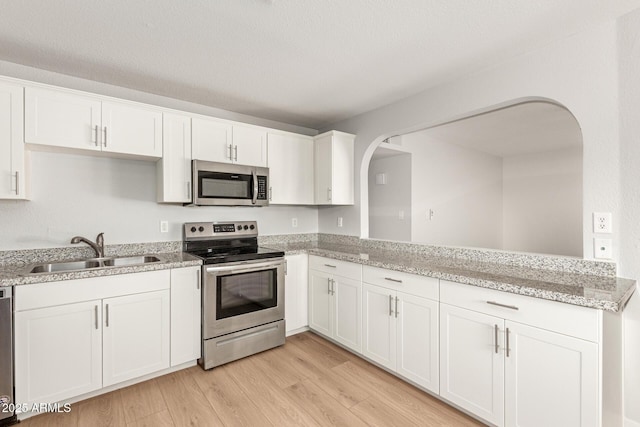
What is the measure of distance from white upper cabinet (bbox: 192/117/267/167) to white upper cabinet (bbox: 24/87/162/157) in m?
0.33

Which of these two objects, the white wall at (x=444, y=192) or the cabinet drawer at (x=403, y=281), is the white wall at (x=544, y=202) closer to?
the white wall at (x=444, y=192)

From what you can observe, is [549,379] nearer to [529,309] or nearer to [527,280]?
[529,309]

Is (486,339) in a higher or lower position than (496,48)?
lower

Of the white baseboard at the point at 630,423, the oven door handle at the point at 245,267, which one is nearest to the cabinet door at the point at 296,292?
the oven door handle at the point at 245,267

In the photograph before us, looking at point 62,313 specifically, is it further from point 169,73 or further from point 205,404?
point 169,73

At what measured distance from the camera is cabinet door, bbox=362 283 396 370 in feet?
7.66

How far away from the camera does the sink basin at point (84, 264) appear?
87.2 inches

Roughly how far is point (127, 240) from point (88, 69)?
141 cm

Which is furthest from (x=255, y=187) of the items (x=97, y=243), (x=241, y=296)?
(x=97, y=243)

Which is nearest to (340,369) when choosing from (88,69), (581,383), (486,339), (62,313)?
(486,339)

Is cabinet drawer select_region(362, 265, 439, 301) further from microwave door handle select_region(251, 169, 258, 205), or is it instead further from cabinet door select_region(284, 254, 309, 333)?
microwave door handle select_region(251, 169, 258, 205)

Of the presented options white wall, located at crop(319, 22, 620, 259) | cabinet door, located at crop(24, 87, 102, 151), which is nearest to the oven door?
cabinet door, located at crop(24, 87, 102, 151)

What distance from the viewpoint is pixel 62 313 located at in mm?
1930

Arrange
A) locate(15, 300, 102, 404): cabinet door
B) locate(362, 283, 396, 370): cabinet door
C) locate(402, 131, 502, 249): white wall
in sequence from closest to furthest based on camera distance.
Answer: locate(15, 300, 102, 404): cabinet door < locate(362, 283, 396, 370): cabinet door < locate(402, 131, 502, 249): white wall
